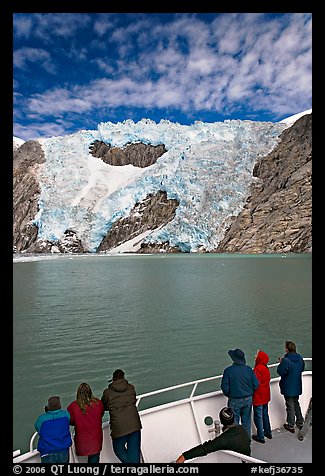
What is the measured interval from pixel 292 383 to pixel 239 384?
0.67 meters

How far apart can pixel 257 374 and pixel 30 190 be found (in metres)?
88.9

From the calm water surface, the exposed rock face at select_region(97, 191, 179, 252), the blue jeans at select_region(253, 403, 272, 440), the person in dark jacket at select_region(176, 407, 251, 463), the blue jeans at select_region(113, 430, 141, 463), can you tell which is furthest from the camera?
the exposed rock face at select_region(97, 191, 179, 252)

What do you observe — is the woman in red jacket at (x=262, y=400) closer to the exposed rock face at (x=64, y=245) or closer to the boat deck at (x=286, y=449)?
the boat deck at (x=286, y=449)

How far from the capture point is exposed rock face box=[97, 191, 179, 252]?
7194cm

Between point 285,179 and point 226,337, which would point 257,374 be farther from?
point 285,179

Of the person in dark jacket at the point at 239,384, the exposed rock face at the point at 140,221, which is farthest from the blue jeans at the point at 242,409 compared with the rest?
the exposed rock face at the point at 140,221

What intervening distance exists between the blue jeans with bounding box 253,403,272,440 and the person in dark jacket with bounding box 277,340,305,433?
8.8 inches

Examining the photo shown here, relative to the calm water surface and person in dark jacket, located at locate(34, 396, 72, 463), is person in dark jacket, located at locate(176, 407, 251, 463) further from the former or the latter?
the calm water surface

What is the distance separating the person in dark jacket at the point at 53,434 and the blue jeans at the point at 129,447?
425 mm

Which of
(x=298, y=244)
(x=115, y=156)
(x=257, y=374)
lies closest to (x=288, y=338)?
(x=257, y=374)

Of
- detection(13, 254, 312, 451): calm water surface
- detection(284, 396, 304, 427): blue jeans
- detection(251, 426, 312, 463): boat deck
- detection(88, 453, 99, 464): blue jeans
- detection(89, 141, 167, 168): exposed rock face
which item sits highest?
detection(89, 141, 167, 168): exposed rock face

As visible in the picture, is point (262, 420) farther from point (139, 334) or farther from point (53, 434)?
point (139, 334)

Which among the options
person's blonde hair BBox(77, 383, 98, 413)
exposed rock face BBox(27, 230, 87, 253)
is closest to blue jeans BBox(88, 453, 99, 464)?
person's blonde hair BBox(77, 383, 98, 413)
